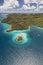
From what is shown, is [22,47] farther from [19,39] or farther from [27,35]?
[27,35]

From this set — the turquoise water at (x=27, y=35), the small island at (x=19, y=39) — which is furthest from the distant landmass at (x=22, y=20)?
the small island at (x=19, y=39)

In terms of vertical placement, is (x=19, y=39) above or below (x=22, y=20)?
below

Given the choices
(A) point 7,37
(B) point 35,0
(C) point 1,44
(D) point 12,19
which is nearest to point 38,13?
(B) point 35,0

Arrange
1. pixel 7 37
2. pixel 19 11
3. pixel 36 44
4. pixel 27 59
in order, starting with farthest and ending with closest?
pixel 19 11, pixel 7 37, pixel 36 44, pixel 27 59

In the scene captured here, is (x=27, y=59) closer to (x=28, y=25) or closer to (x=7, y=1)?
(x=28, y=25)

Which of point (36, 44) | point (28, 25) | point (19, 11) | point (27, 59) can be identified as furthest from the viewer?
point (19, 11)

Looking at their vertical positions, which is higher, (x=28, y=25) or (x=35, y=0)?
(x=35, y=0)

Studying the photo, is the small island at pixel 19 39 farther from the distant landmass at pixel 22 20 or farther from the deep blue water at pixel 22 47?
the distant landmass at pixel 22 20

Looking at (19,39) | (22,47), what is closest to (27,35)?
(19,39)
